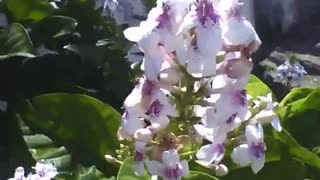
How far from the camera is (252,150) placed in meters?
0.98

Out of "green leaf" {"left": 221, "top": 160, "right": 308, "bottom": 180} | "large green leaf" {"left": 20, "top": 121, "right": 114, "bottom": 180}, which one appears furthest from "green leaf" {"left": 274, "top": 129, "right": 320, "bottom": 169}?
"large green leaf" {"left": 20, "top": 121, "right": 114, "bottom": 180}

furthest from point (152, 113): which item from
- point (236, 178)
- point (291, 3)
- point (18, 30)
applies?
point (291, 3)

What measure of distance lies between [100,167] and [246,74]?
45 centimetres

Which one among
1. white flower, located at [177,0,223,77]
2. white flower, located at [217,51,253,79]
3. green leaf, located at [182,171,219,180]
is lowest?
green leaf, located at [182,171,219,180]

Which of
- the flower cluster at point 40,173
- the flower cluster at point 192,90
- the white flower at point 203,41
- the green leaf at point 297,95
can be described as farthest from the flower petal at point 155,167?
the green leaf at point 297,95

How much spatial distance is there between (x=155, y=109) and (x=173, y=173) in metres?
0.07

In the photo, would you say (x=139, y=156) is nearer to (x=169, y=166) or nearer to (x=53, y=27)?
(x=169, y=166)

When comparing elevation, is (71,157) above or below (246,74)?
below

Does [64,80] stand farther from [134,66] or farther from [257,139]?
[257,139]

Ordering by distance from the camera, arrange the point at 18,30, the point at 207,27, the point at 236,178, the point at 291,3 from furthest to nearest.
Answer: the point at 291,3
the point at 18,30
the point at 236,178
the point at 207,27

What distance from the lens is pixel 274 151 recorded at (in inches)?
49.6

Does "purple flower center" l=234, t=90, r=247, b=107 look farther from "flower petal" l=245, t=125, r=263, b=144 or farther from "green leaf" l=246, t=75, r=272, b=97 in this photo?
"green leaf" l=246, t=75, r=272, b=97

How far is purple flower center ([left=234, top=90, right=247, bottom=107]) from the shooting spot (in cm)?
93

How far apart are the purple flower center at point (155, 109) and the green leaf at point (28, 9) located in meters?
0.70
